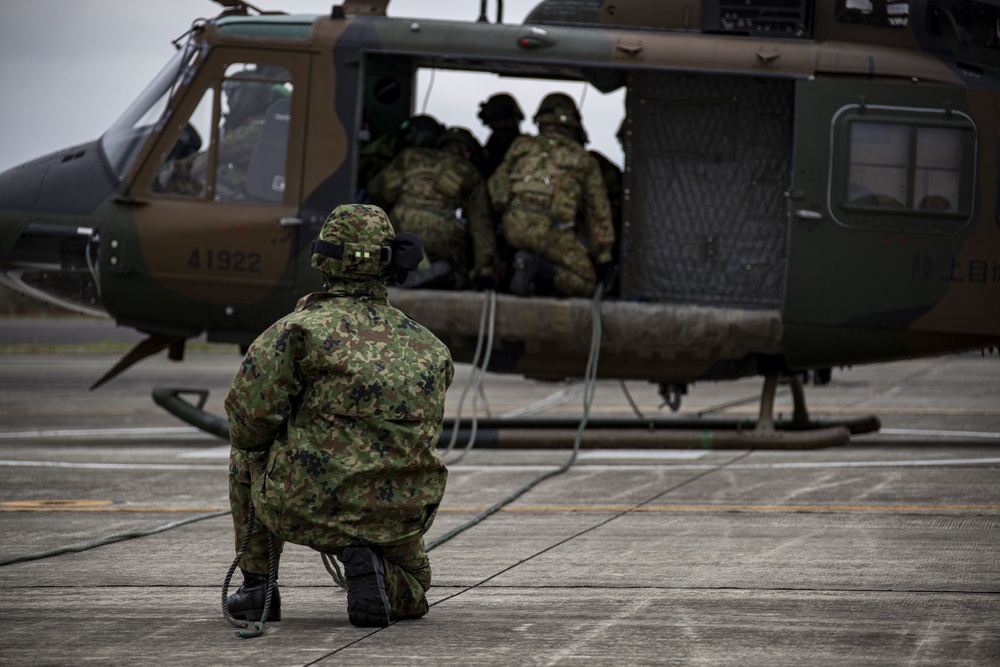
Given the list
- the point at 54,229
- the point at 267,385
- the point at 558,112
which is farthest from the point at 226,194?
the point at 267,385

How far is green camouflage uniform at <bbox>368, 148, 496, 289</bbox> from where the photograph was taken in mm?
9414

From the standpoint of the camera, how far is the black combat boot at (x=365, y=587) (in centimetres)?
429

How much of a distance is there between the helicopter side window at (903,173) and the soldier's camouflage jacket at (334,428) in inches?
225

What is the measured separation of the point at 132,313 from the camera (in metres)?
9.68

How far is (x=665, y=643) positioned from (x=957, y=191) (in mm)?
6237

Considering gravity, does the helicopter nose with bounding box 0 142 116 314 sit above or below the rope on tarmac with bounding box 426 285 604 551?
above

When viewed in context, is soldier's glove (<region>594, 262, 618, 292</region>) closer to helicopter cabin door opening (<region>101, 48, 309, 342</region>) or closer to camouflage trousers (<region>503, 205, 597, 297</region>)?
camouflage trousers (<region>503, 205, 597, 297</region>)

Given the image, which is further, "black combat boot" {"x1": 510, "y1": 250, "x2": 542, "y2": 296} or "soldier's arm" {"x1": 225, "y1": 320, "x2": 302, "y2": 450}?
"black combat boot" {"x1": 510, "y1": 250, "x2": 542, "y2": 296}

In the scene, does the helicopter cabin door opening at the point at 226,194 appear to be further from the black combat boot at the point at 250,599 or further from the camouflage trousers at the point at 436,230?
the black combat boot at the point at 250,599

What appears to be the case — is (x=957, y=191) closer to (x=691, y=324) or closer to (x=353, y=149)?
(x=691, y=324)

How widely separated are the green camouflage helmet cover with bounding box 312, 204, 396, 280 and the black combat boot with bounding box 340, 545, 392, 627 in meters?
0.98

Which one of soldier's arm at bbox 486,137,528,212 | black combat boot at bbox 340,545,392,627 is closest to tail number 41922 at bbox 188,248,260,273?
soldier's arm at bbox 486,137,528,212

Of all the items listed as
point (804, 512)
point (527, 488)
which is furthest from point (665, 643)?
point (527, 488)

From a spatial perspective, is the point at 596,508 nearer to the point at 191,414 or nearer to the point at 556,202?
the point at 556,202
